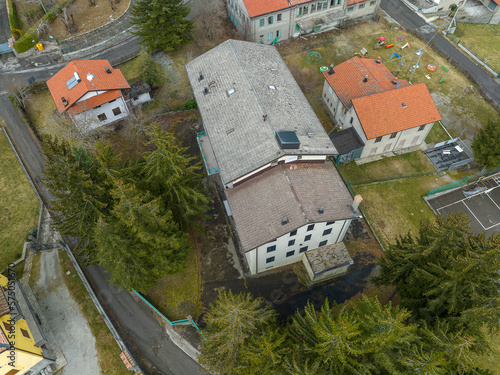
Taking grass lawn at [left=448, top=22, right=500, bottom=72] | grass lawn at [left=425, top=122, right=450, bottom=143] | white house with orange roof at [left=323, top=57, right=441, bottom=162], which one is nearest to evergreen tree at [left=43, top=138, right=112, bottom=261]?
white house with orange roof at [left=323, top=57, right=441, bottom=162]

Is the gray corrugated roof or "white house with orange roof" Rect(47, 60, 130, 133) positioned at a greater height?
"white house with orange roof" Rect(47, 60, 130, 133)

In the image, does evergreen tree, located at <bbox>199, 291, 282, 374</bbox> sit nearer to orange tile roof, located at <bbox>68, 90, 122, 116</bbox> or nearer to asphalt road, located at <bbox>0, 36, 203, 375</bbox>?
asphalt road, located at <bbox>0, 36, 203, 375</bbox>

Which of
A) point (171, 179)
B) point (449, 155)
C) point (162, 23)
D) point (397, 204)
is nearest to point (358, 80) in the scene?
point (449, 155)

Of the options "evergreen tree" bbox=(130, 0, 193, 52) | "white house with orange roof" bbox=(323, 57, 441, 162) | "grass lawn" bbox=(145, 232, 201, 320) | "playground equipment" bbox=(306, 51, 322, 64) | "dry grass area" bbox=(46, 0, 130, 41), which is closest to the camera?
"grass lawn" bbox=(145, 232, 201, 320)

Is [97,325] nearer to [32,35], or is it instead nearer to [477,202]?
[477,202]

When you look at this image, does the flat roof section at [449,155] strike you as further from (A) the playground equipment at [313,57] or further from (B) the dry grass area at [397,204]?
(A) the playground equipment at [313,57]

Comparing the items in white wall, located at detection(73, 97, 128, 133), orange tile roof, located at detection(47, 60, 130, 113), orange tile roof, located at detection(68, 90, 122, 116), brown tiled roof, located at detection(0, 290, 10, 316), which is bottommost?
brown tiled roof, located at detection(0, 290, 10, 316)
